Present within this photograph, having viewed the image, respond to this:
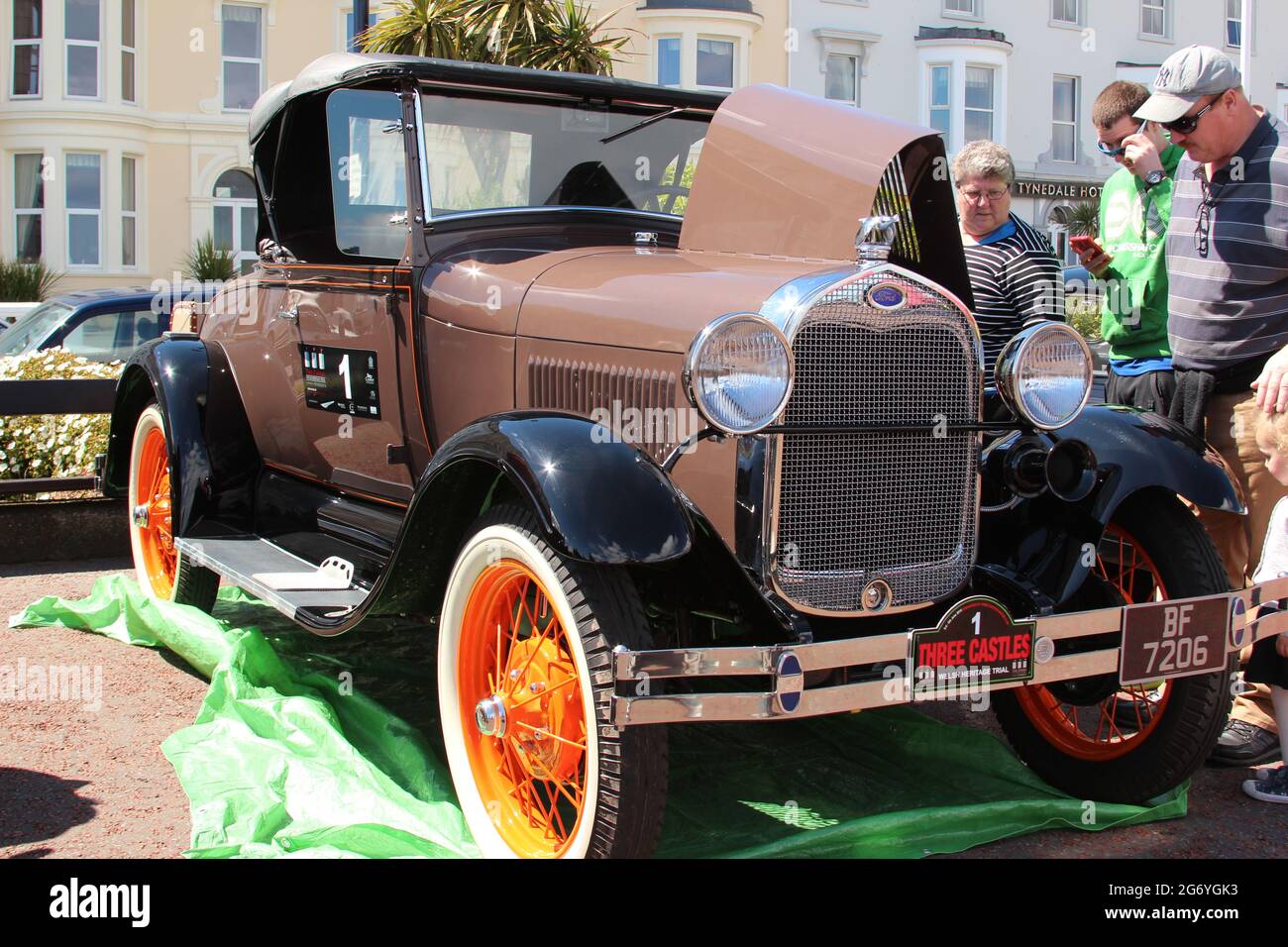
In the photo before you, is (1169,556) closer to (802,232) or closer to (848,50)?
(802,232)

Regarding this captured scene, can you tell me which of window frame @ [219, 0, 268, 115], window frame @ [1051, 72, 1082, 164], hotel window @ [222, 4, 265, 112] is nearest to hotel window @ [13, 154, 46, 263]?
window frame @ [219, 0, 268, 115]

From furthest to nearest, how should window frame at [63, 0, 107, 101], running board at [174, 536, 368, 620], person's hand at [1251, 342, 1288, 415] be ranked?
window frame at [63, 0, 107, 101] → running board at [174, 536, 368, 620] → person's hand at [1251, 342, 1288, 415]

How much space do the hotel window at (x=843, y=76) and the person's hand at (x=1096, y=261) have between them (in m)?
19.0

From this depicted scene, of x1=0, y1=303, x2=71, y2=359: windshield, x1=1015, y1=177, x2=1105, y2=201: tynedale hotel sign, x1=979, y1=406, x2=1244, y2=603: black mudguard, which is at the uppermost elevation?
x1=1015, y1=177, x2=1105, y2=201: tynedale hotel sign

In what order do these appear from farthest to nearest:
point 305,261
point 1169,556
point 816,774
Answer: point 305,261 → point 816,774 → point 1169,556

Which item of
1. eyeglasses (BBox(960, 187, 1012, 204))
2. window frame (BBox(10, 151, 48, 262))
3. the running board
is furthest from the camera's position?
window frame (BBox(10, 151, 48, 262))

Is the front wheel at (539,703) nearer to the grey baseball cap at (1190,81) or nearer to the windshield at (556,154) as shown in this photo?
the windshield at (556,154)

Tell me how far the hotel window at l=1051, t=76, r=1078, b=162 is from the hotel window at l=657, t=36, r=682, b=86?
7.64 meters

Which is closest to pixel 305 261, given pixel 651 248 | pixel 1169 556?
pixel 651 248

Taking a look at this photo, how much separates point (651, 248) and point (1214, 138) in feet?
5.73

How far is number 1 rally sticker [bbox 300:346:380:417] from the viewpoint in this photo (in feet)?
14.1

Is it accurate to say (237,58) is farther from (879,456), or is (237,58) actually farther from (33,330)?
(879,456)

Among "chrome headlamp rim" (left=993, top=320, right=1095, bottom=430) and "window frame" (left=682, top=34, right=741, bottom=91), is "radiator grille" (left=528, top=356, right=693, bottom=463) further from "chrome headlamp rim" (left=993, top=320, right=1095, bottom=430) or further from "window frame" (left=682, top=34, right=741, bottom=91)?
"window frame" (left=682, top=34, right=741, bottom=91)

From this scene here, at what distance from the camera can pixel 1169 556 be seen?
341cm
